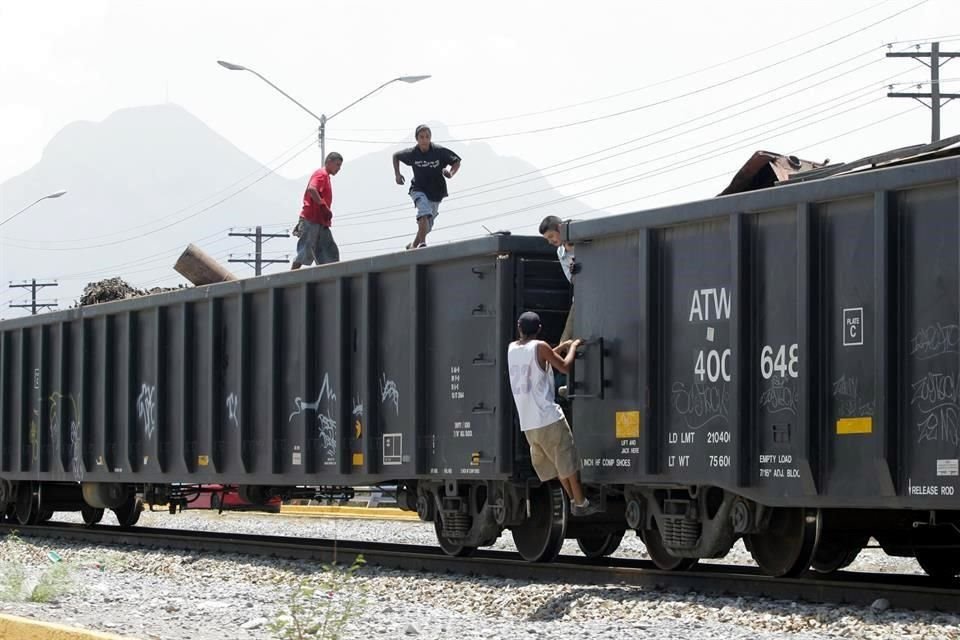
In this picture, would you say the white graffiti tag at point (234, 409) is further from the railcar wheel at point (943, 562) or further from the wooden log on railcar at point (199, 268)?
the railcar wheel at point (943, 562)

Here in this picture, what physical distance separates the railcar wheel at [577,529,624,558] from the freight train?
22 mm

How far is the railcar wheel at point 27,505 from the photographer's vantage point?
78.6ft

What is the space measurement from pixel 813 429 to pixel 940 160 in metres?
2.12

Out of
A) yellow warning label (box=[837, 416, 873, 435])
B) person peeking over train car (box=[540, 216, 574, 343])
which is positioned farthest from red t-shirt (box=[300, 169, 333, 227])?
yellow warning label (box=[837, 416, 873, 435])

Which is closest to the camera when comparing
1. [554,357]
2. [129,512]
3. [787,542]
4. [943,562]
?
[787,542]

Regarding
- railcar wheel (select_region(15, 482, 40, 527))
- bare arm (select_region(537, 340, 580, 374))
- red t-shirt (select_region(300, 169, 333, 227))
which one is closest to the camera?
bare arm (select_region(537, 340, 580, 374))

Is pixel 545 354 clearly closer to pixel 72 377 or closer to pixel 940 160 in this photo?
pixel 940 160

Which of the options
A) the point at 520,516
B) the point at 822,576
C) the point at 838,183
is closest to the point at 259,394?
the point at 520,516

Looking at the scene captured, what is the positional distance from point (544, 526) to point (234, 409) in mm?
5578

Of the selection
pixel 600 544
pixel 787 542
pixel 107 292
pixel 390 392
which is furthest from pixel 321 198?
pixel 787 542

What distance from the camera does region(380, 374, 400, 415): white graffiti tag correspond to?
A: 15.6 meters

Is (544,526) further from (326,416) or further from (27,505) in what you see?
(27,505)

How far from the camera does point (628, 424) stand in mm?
12547

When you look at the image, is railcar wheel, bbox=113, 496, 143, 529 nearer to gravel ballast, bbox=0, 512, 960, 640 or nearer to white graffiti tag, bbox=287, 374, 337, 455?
gravel ballast, bbox=0, 512, 960, 640
